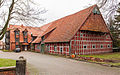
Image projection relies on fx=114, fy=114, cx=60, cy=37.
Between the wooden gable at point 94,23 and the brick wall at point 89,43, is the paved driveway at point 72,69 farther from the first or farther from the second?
the wooden gable at point 94,23

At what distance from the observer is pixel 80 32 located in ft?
64.1

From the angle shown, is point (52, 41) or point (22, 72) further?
point (52, 41)

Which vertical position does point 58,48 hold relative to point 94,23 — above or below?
below

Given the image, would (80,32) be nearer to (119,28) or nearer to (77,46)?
(77,46)

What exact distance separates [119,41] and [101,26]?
24.9 ft

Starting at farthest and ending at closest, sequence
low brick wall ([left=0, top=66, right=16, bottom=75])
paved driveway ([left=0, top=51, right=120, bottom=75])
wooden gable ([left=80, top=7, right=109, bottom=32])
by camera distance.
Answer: wooden gable ([left=80, top=7, right=109, bottom=32]) → paved driveway ([left=0, top=51, right=120, bottom=75]) → low brick wall ([left=0, top=66, right=16, bottom=75])

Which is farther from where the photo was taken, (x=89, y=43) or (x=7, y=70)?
(x=89, y=43)

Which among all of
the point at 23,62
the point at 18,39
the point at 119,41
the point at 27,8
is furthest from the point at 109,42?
the point at 18,39

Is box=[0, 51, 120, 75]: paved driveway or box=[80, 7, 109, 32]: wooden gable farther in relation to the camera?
box=[80, 7, 109, 32]: wooden gable

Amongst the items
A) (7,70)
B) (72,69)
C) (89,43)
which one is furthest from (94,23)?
(7,70)

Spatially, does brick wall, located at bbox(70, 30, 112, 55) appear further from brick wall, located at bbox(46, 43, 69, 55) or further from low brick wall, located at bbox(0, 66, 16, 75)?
low brick wall, located at bbox(0, 66, 16, 75)

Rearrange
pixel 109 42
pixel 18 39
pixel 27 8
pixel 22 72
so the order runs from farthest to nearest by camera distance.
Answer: pixel 18 39 < pixel 109 42 < pixel 27 8 < pixel 22 72

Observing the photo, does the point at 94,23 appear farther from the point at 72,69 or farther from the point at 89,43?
the point at 72,69

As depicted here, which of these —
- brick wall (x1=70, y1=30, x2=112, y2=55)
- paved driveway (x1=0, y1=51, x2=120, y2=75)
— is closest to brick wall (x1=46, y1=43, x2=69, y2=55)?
brick wall (x1=70, y1=30, x2=112, y2=55)
